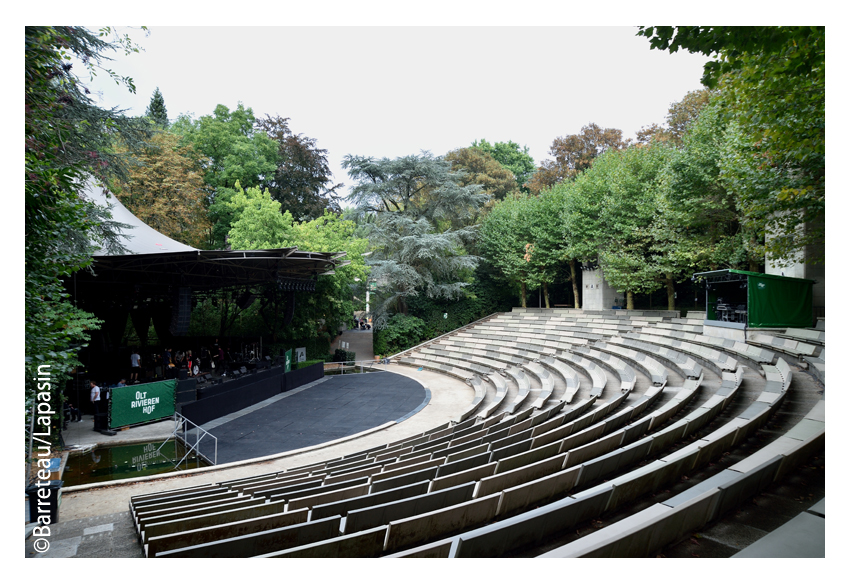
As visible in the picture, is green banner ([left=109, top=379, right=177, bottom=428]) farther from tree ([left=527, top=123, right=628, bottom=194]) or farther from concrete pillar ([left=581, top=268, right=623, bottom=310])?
tree ([left=527, top=123, right=628, bottom=194])

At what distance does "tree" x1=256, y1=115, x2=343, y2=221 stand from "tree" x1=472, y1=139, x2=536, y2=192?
22457mm

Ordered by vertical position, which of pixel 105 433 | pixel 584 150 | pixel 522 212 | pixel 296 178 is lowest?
pixel 105 433

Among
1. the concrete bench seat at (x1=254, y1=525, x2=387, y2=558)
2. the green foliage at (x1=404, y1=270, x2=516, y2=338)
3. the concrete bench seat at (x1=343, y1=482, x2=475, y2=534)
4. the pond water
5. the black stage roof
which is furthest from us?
the green foliage at (x1=404, y1=270, x2=516, y2=338)

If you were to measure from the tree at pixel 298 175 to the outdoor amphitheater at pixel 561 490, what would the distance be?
25754 mm

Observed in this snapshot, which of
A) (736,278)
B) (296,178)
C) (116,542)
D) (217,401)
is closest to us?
(116,542)

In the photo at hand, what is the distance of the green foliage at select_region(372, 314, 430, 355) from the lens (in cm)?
2770

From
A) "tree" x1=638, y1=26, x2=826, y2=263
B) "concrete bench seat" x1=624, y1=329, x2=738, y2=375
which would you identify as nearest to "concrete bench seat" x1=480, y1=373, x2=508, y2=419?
"concrete bench seat" x1=624, y1=329, x2=738, y2=375

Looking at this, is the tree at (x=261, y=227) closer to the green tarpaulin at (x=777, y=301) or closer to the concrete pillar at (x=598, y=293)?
the concrete pillar at (x=598, y=293)

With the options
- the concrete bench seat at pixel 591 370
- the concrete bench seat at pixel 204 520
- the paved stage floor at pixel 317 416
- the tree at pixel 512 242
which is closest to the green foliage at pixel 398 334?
the paved stage floor at pixel 317 416

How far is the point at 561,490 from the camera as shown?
4.16m

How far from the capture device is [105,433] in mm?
12781
